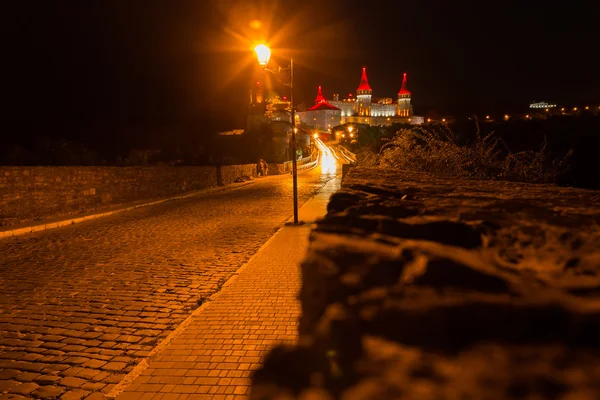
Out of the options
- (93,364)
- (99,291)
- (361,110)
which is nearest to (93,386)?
(93,364)

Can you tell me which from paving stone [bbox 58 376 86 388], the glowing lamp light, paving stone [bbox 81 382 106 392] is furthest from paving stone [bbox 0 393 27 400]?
the glowing lamp light

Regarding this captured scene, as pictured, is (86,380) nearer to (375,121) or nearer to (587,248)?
(587,248)

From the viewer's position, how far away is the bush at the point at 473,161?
997cm

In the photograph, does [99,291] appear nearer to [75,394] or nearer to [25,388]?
[25,388]

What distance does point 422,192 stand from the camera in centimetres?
238

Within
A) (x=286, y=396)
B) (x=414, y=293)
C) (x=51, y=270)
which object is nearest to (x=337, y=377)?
(x=286, y=396)

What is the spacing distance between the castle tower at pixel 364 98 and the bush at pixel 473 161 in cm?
13999

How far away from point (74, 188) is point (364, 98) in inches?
5664

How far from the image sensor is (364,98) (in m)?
150

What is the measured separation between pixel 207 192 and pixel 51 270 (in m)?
15.9

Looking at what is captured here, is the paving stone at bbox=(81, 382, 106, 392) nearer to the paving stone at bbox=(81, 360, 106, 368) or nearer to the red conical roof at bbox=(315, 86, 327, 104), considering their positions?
the paving stone at bbox=(81, 360, 106, 368)

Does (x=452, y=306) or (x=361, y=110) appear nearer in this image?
(x=452, y=306)

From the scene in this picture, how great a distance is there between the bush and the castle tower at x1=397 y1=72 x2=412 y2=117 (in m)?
149

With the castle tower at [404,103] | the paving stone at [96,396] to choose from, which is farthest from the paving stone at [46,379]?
the castle tower at [404,103]
